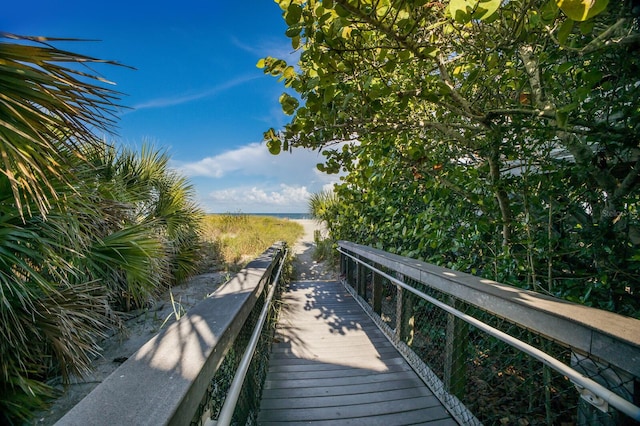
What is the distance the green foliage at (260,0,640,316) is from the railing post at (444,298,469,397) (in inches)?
24.4

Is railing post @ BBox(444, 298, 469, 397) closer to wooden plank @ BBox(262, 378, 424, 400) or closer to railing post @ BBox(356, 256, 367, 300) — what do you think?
wooden plank @ BBox(262, 378, 424, 400)

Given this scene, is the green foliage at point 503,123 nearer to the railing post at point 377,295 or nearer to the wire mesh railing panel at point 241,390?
the railing post at point 377,295

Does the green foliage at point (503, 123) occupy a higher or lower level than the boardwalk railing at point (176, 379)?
higher

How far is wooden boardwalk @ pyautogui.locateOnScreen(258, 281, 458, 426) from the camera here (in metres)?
1.84

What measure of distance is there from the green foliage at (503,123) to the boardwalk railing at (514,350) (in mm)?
533

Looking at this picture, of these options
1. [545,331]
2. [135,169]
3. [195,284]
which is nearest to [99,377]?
[195,284]

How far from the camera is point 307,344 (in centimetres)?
293

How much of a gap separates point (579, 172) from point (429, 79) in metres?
1.14

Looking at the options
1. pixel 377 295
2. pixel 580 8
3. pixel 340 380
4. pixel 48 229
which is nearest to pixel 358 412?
pixel 340 380

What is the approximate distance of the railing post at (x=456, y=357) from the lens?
6.08 ft

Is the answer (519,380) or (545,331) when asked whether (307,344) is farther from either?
(545,331)

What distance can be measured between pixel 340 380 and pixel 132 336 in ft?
9.79

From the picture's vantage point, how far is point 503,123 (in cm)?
223

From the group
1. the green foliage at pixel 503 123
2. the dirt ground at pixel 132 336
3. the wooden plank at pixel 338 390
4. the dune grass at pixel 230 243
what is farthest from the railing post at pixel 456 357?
the dune grass at pixel 230 243
